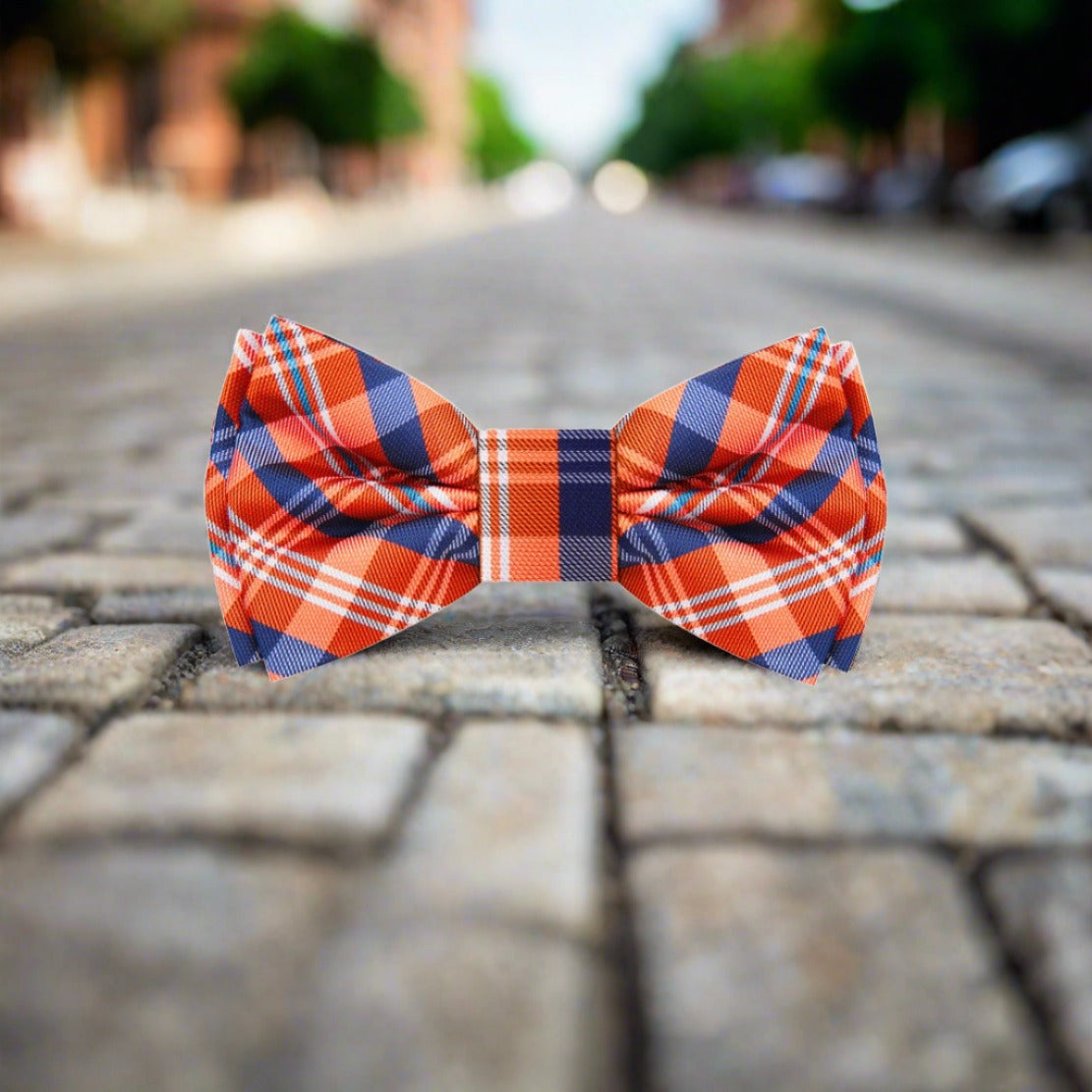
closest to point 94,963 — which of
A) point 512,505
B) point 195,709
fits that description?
point 195,709

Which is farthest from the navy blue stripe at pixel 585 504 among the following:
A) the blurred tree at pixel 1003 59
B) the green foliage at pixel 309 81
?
the green foliage at pixel 309 81

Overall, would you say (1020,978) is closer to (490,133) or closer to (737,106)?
(737,106)

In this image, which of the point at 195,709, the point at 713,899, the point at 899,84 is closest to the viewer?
the point at 713,899

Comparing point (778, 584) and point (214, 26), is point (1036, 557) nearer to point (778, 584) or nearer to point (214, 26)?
point (778, 584)

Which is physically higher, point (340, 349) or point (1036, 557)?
point (340, 349)

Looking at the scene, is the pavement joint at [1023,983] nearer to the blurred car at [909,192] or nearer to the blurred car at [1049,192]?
the blurred car at [1049,192]

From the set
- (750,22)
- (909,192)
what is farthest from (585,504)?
(750,22)

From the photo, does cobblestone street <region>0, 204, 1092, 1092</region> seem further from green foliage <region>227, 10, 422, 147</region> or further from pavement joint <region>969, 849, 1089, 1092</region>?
green foliage <region>227, 10, 422, 147</region>
